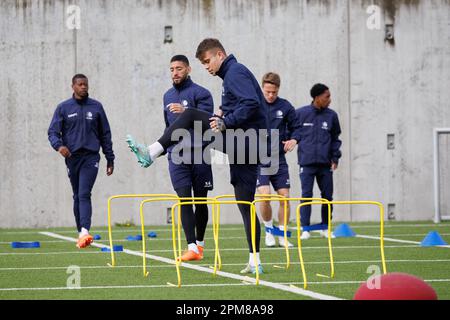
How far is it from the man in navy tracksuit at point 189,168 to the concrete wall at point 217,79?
8.87 metres

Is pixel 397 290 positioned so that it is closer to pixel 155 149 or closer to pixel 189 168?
pixel 155 149

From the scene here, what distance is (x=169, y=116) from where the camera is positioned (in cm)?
1230

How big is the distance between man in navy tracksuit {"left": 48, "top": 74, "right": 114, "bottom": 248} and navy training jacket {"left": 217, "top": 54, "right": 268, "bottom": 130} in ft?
15.9

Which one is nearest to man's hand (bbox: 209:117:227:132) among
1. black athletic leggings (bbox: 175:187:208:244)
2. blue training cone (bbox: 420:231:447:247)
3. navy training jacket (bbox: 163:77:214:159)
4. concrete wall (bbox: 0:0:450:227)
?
black athletic leggings (bbox: 175:187:208:244)

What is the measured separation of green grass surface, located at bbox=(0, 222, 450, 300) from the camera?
27.4ft

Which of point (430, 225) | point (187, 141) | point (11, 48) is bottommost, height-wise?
point (430, 225)

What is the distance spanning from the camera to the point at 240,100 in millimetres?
9578

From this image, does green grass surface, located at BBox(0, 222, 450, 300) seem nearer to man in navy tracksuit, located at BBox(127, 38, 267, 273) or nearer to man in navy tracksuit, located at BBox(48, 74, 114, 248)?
man in navy tracksuit, located at BBox(127, 38, 267, 273)

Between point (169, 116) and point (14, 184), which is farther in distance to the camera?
point (14, 184)

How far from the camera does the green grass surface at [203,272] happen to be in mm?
8344

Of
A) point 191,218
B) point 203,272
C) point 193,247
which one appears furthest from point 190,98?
point 203,272
